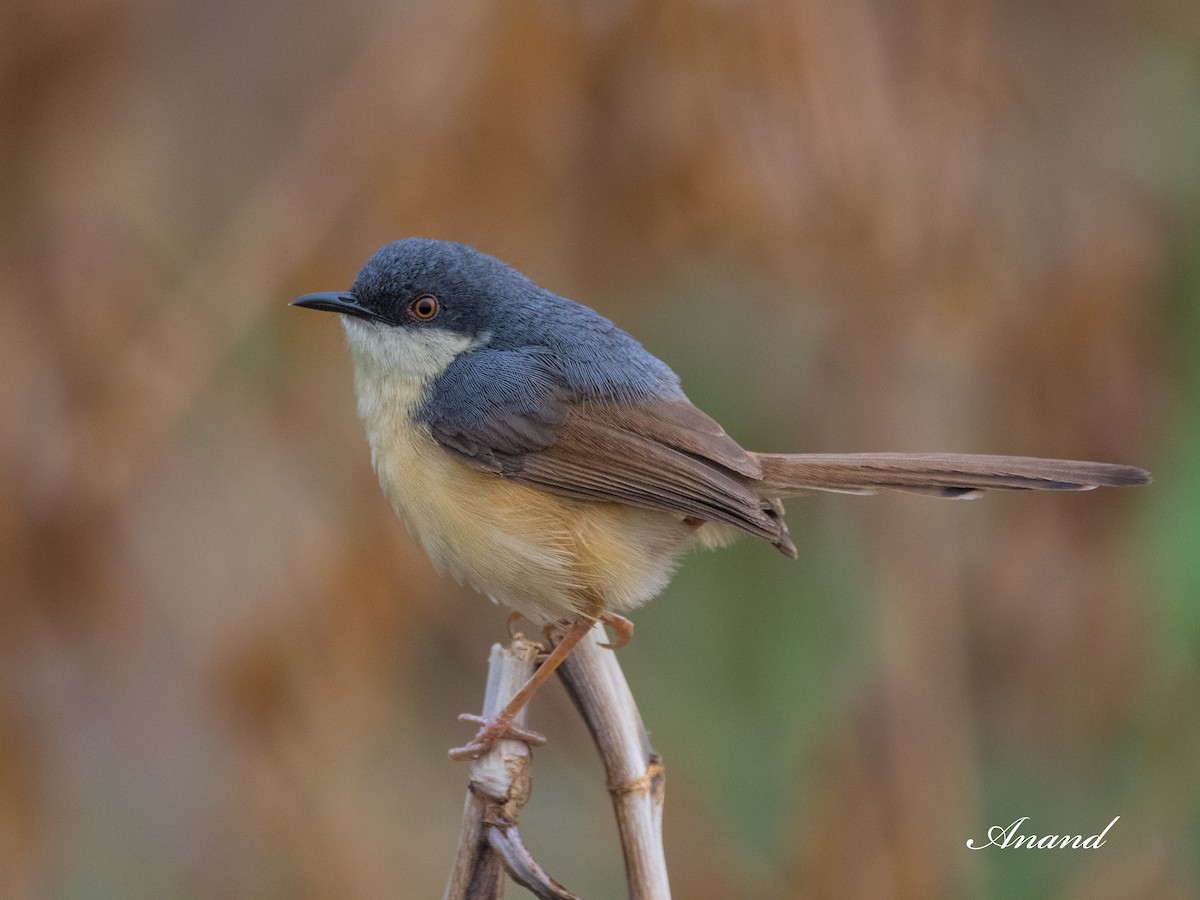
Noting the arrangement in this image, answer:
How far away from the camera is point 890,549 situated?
4.99 meters

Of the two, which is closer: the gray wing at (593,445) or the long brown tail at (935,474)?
the long brown tail at (935,474)

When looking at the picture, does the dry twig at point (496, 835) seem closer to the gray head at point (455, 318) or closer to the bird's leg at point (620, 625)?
the bird's leg at point (620, 625)

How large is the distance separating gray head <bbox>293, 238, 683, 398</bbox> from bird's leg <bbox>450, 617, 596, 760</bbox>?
0.77 m

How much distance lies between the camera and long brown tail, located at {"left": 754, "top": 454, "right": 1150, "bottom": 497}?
11.6ft

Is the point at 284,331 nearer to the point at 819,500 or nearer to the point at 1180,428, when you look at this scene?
the point at 819,500

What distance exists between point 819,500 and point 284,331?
2.22 metres

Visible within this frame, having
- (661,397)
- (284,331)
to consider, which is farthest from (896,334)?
(284,331)

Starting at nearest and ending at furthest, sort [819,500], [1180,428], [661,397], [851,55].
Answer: [661,397], [1180,428], [851,55], [819,500]

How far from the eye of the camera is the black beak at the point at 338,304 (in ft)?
12.6

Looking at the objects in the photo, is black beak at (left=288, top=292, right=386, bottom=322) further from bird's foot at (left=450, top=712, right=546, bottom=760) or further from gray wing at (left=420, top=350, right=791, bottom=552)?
bird's foot at (left=450, top=712, right=546, bottom=760)

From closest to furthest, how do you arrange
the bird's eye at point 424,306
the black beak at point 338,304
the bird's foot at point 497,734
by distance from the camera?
the bird's foot at point 497,734, the black beak at point 338,304, the bird's eye at point 424,306
